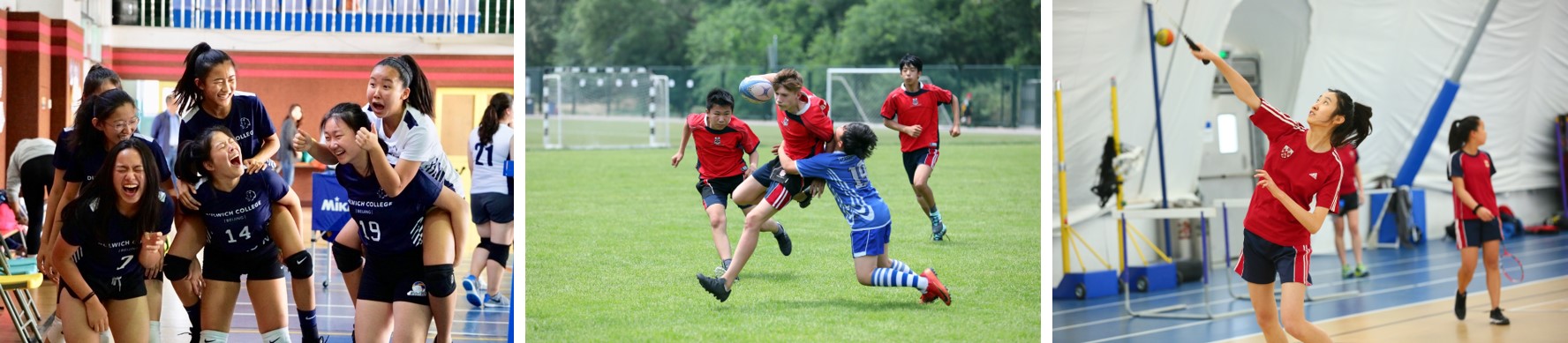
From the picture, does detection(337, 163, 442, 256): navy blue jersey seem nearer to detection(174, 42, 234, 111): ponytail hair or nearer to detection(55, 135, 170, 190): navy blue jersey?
detection(174, 42, 234, 111): ponytail hair

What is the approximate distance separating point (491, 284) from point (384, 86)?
7.06ft

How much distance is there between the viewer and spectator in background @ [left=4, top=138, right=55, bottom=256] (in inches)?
259

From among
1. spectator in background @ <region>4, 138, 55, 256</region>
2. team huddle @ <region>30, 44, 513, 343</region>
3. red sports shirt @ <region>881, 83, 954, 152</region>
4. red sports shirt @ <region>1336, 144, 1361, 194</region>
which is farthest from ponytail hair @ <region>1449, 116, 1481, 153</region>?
spectator in background @ <region>4, 138, 55, 256</region>

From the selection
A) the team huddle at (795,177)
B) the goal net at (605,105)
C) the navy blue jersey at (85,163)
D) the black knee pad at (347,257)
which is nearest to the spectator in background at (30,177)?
the navy blue jersey at (85,163)

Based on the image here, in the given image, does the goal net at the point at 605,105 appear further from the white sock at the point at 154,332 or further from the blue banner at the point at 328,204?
the white sock at the point at 154,332

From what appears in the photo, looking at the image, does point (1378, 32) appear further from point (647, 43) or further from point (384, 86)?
point (647, 43)

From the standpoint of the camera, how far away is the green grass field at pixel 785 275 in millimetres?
5238

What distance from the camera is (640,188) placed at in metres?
8.75

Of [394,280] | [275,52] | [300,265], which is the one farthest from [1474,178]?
[275,52]

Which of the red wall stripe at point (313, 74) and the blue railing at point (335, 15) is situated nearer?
the blue railing at point (335, 15)

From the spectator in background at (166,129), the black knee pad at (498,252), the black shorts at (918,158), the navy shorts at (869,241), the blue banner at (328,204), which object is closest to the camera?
the navy shorts at (869,241)

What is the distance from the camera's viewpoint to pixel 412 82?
4.54 m

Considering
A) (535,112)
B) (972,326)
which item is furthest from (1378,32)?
(535,112)

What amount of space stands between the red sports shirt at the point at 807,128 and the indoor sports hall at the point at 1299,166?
1012 mm
